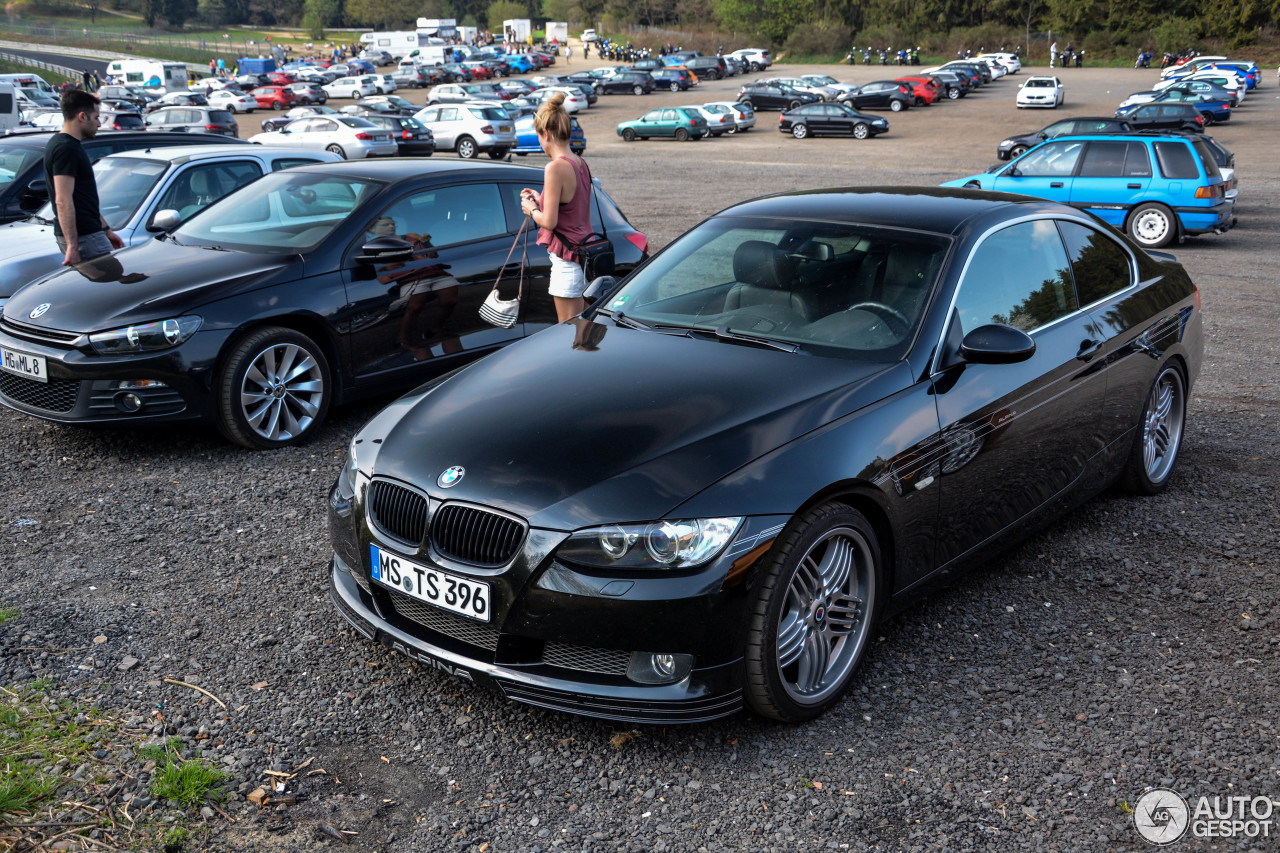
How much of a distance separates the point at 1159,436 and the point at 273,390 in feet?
16.1

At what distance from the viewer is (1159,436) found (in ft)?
17.7

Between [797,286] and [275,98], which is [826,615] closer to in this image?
[797,286]

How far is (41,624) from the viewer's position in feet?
12.9

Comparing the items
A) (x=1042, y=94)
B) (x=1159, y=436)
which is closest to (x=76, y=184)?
(x=1159, y=436)

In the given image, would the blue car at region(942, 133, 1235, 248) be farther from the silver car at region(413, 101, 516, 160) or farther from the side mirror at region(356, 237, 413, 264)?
the silver car at region(413, 101, 516, 160)

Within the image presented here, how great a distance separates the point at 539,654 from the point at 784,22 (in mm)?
110247

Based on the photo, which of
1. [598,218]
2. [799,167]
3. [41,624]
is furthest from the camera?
[799,167]

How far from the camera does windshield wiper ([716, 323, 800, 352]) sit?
3.89 metres

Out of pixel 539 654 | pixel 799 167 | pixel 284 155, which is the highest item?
pixel 284 155

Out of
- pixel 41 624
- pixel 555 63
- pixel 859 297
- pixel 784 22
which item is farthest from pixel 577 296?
pixel 784 22

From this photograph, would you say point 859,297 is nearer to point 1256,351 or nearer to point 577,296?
point 577,296

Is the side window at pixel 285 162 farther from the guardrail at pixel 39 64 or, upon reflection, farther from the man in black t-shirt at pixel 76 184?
the guardrail at pixel 39 64

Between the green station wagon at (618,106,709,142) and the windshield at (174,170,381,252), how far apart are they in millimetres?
33139

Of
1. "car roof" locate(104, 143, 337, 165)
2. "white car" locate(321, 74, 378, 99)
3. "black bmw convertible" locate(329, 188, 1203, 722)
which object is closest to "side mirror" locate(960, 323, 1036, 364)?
"black bmw convertible" locate(329, 188, 1203, 722)
